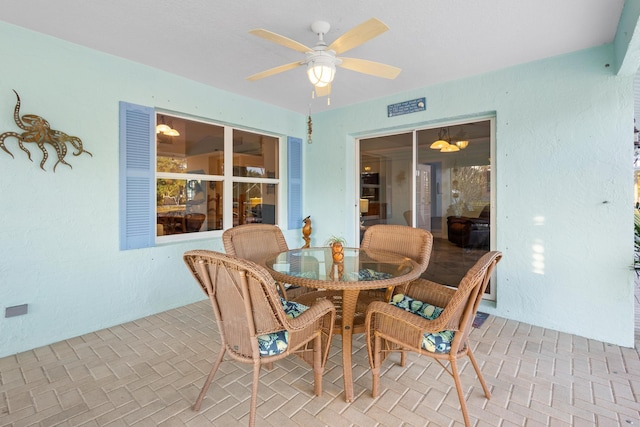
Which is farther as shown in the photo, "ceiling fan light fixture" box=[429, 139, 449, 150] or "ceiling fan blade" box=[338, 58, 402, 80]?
"ceiling fan light fixture" box=[429, 139, 449, 150]

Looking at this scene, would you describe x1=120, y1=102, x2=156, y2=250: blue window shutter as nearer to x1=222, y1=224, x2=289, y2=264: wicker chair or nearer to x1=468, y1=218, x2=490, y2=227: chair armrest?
x1=222, y1=224, x2=289, y2=264: wicker chair

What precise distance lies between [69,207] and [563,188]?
4449mm

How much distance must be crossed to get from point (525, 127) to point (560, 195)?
0.73 metres

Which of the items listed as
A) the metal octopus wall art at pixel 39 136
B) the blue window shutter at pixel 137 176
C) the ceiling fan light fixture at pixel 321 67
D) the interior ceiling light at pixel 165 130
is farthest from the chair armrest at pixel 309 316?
the interior ceiling light at pixel 165 130

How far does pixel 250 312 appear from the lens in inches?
62.9

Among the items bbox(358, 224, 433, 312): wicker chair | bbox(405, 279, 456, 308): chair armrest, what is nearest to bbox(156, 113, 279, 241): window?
bbox(358, 224, 433, 312): wicker chair

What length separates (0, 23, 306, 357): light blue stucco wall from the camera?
2473 millimetres

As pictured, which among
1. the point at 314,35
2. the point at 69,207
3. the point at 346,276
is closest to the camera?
the point at 346,276

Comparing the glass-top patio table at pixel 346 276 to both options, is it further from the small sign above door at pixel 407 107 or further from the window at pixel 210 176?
the small sign above door at pixel 407 107

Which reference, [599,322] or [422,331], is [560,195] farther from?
[422,331]

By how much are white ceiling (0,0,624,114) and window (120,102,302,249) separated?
0.72m

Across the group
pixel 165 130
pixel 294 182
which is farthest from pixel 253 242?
pixel 294 182

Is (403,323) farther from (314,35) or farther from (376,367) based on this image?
(314,35)

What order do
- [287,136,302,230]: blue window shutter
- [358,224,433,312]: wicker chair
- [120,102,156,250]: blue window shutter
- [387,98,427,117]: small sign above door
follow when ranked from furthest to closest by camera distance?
[287,136,302,230]: blue window shutter
[387,98,427,117]: small sign above door
[120,102,156,250]: blue window shutter
[358,224,433,312]: wicker chair
